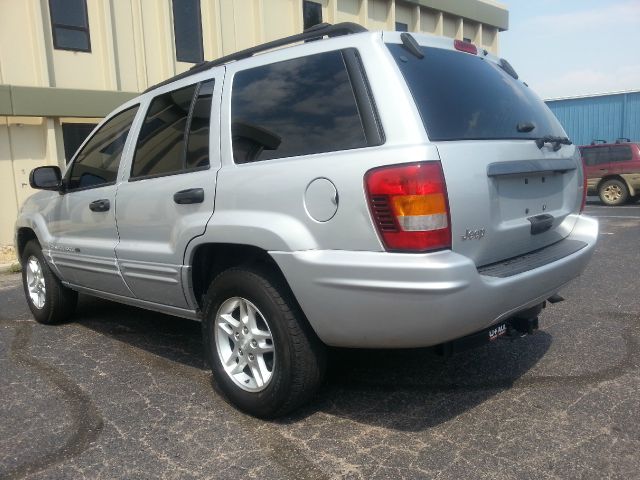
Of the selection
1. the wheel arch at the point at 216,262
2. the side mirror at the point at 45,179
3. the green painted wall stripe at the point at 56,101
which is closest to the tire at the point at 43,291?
the side mirror at the point at 45,179

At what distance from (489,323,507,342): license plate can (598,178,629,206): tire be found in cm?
1427

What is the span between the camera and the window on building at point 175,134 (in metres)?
3.35

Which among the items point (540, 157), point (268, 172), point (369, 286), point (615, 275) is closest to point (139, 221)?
point (268, 172)

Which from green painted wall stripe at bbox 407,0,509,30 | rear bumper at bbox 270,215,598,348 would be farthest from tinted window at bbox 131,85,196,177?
green painted wall stripe at bbox 407,0,509,30

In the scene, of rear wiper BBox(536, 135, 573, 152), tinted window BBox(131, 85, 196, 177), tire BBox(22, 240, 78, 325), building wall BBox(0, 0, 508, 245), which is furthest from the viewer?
building wall BBox(0, 0, 508, 245)

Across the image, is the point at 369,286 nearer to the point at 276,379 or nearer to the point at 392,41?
the point at 276,379

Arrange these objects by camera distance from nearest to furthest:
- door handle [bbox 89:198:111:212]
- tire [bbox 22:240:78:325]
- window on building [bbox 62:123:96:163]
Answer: door handle [bbox 89:198:111:212], tire [bbox 22:240:78:325], window on building [bbox 62:123:96:163]

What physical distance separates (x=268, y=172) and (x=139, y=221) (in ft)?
3.95

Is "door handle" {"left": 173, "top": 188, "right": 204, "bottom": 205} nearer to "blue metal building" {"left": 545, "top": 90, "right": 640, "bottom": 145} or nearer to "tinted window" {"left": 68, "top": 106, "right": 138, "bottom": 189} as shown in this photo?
"tinted window" {"left": 68, "top": 106, "right": 138, "bottom": 189}

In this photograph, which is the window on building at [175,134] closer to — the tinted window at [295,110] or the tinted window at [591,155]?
the tinted window at [295,110]

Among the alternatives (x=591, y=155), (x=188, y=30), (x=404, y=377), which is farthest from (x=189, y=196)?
(x=591, y=155)

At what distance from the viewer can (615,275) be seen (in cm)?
627

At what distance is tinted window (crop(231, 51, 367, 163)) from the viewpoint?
270cm

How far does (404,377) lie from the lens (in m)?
3.54
